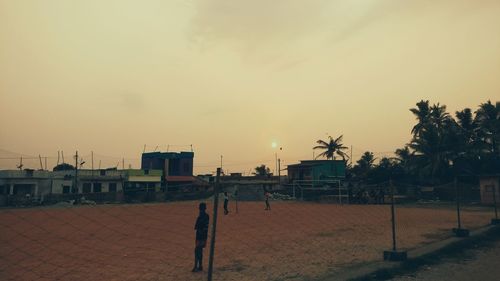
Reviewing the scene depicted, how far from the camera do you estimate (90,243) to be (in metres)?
14.1

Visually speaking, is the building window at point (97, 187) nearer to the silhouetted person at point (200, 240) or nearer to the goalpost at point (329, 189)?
the goalpost at point (329, 189)

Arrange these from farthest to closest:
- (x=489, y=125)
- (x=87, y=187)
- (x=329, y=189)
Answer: (x=87, y=187), (x=329, y=189), (x=489, y=125)

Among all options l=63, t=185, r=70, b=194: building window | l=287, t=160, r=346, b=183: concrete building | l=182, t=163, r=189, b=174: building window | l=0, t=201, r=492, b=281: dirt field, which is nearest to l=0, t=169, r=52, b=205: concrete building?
l=63, t=185, r=70, b=194: building window

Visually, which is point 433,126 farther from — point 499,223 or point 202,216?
point 202,216

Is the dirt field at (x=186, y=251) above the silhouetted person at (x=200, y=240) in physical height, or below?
below

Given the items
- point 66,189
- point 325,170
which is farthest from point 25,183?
point 325,170

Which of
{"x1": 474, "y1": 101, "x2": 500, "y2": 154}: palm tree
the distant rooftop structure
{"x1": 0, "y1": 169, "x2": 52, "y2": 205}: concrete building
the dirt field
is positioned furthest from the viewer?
the distant rooftop structure

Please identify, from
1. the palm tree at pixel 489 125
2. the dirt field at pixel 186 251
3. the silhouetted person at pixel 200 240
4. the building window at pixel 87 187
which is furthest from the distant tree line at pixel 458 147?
the building window at pixel 87 187

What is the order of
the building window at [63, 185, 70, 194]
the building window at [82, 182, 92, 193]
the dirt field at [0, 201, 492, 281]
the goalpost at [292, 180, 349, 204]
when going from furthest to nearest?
1. the building window at [82, 182, 92, 193]
2. the building window at [63, 185, 70, 194]
3. the goalpost at [292, 180, 349, 204]
4. the dirt field at [0, 201, 492, 281]

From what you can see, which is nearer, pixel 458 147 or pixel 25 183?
pixel 458 147

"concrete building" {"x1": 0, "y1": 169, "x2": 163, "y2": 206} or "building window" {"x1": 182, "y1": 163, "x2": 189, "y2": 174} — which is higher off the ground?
"building window" {"x1": 182, "y1": 163, "x2": 189, "y2": 174}

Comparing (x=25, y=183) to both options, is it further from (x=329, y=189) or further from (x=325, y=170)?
(x=325, y=170)

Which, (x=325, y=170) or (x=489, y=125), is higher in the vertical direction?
(x=489, y=125)

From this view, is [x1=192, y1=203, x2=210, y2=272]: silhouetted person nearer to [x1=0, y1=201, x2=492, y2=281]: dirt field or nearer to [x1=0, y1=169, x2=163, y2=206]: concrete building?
[x1=0, y1=201, x2=492, y2=281]: dirt field
